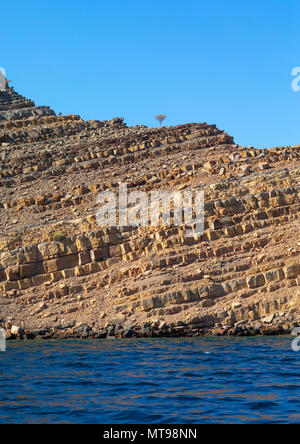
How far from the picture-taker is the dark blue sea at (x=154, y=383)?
11469mm

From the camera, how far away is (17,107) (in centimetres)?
5216

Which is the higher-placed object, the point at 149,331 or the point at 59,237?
the point at 59,237

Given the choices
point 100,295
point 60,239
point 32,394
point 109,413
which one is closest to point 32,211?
point 60,239

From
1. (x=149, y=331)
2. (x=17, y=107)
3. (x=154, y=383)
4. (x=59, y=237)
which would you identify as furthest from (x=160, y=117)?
(x=154, y=383)

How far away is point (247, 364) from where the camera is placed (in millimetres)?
17250

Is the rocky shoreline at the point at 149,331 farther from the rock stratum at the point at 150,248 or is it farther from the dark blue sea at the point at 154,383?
the dark blue sea at the point at 154,383

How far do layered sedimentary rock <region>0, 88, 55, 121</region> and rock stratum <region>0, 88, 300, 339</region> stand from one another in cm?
827

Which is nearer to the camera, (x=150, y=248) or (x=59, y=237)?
(x=150, y=248)

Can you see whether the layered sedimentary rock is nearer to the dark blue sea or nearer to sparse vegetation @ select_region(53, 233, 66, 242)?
sparse vegetation @ select_region(53, 233, 66, 242)

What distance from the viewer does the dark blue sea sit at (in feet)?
37.6

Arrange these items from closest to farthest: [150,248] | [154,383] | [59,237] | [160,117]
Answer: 1. [154,383]
2. [150,248]
3. [59,237]
4. [160,117]

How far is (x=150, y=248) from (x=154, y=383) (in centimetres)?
1674

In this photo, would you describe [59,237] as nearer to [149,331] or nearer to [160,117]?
[149,331]

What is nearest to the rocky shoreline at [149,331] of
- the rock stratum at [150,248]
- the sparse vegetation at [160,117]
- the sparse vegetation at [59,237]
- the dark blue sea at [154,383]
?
the rock stratum at [150,248]
